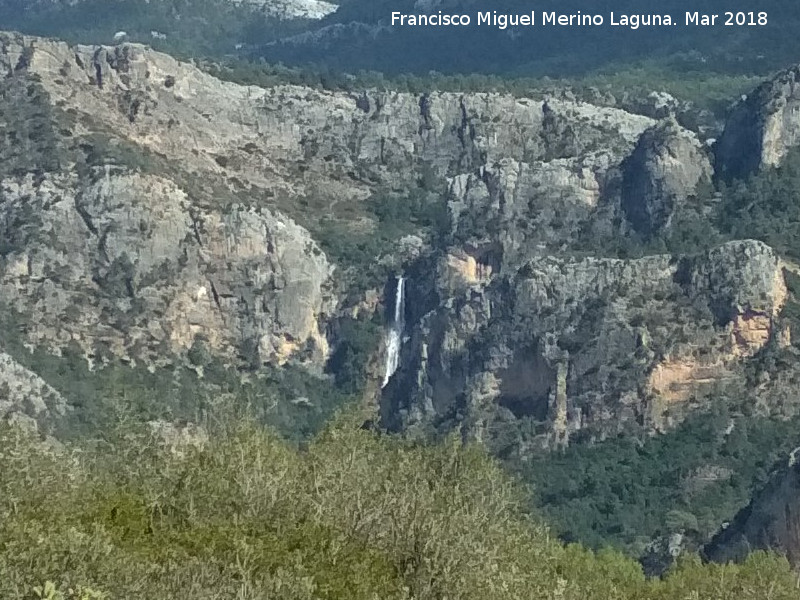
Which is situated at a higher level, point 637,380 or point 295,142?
point 295,142

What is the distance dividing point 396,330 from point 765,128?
32472 mm

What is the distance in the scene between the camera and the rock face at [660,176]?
14962cm

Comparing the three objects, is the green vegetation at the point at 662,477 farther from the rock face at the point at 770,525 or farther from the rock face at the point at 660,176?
the rock face at the point at 660,176

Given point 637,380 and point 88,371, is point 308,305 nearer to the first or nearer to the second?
point 88,371

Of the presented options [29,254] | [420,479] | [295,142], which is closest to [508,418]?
[29,254]

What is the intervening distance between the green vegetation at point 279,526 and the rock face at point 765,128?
97.9 m

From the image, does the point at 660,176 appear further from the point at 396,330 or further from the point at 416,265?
the point at 396,330

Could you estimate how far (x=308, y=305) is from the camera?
150375 mm

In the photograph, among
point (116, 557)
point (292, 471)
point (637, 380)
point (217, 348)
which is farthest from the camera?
point (217, 348)

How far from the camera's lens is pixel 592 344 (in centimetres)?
12212

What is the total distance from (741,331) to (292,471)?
77.7m

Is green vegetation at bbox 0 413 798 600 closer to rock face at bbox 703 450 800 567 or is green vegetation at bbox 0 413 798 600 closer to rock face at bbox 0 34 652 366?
rock face at bbox 703 450 800 567

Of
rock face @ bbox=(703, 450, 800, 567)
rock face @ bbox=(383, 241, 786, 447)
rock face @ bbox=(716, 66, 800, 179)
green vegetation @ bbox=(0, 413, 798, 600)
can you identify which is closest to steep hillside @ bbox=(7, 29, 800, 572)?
rock face @ bbox=(383, 241, 786, 447)

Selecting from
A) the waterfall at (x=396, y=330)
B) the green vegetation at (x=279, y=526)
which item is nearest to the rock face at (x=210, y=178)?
the waterfall at (x=396, y=330)
